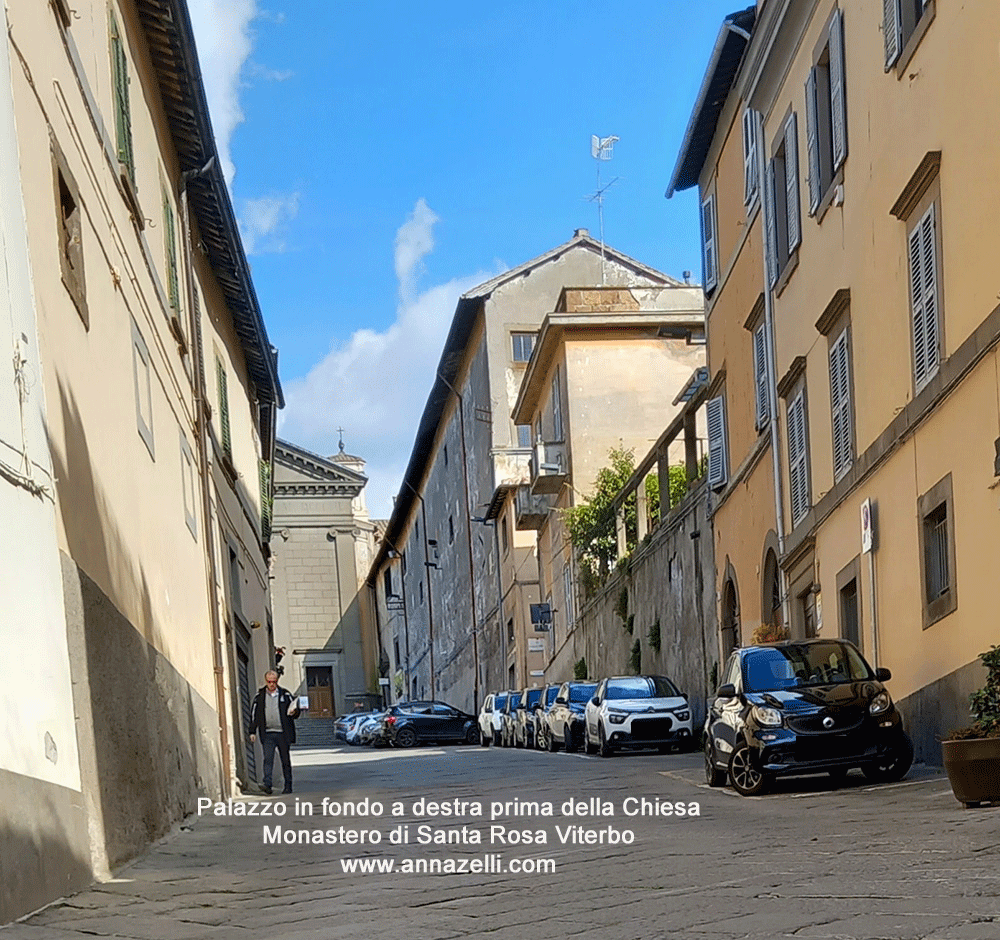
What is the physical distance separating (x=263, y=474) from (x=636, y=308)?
40.2 ft

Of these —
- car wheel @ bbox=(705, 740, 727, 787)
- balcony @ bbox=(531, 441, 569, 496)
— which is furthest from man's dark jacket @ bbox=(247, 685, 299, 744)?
balcony @ bbox=(531, 441, 569, 496)

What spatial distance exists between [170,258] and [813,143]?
7968 mm

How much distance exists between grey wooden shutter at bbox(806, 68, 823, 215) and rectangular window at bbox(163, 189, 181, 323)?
782cm

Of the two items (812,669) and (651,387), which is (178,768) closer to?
(812,669)

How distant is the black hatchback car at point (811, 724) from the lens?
14508mm

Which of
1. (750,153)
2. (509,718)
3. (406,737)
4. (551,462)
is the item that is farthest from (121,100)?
(406,737)

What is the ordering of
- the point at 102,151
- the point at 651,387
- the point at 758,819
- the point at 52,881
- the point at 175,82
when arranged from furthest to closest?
the point at 651,387 → the point at 175,82 → the point at 102,151 → the point at 758,819 → the point at 52,881

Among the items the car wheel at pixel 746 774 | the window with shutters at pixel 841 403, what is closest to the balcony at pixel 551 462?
the window with shutters at pixel 841 403

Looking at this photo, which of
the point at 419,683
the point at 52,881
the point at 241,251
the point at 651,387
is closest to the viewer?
the point at 52,881

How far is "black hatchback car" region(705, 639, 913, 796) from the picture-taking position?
14.5m

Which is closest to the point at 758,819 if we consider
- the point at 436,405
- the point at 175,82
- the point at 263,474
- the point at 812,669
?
the point at 812,669

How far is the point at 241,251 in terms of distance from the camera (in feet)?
83.9

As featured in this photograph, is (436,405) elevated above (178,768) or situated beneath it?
elevated above

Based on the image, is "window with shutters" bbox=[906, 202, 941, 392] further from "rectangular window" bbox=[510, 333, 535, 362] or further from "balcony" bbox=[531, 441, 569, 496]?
"rectangular window" bbox=[510, 333, 535, 362]
